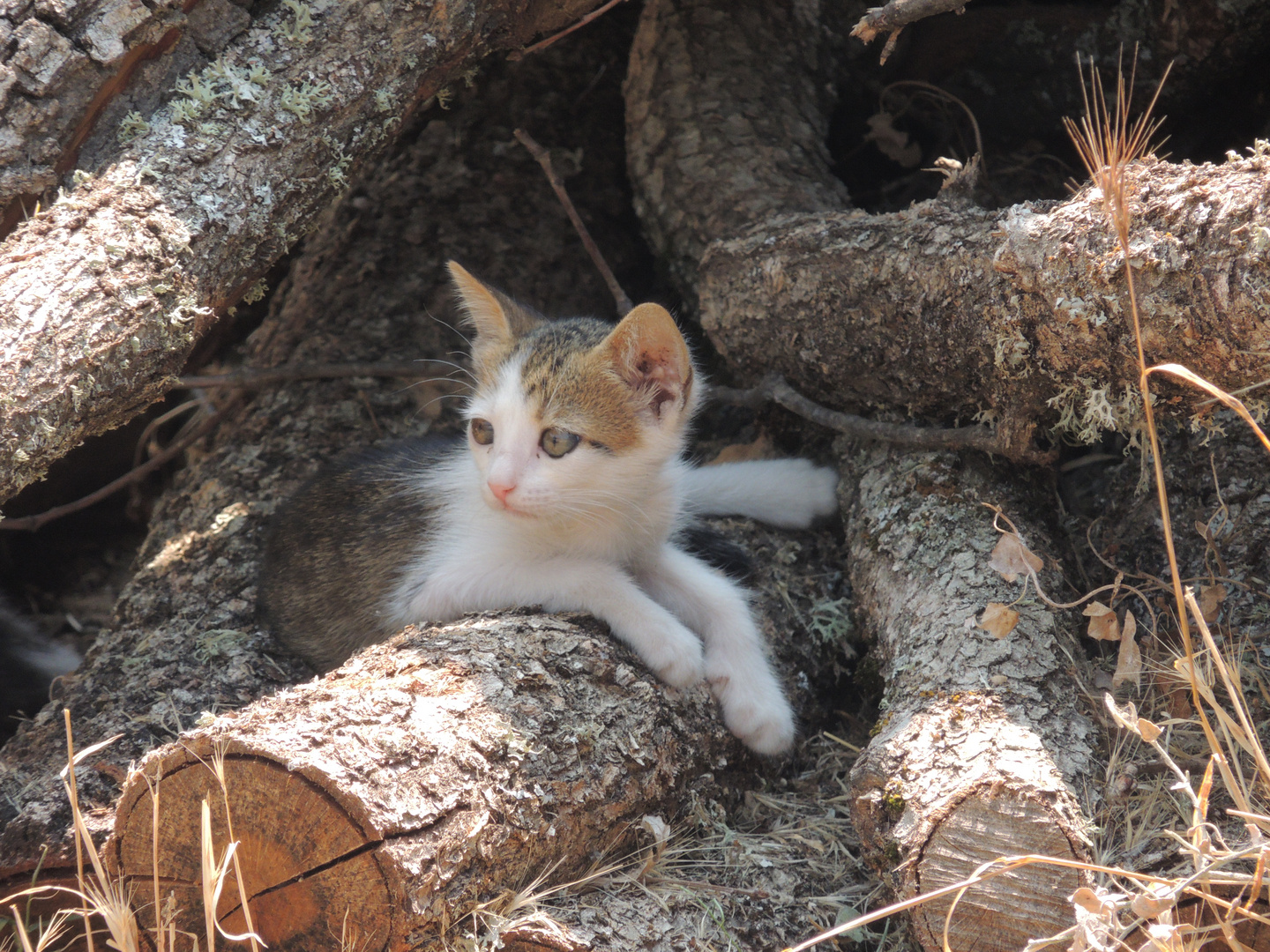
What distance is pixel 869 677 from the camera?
10.1ft

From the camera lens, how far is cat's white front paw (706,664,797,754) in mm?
2812

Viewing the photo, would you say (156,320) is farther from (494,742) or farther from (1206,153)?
(1206,153)

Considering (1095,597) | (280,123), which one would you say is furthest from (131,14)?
(1095,597)

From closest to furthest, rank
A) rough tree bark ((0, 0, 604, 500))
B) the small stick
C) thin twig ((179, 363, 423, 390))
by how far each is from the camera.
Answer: rough tree bark ((0, 0, 604, 500)) → the small stick → thin twig ((179, 363, 423, 390))

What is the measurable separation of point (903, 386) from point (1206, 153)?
211 centimetres

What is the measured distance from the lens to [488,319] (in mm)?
3502

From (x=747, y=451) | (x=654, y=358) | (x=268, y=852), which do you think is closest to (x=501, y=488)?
(x=654, y=358)

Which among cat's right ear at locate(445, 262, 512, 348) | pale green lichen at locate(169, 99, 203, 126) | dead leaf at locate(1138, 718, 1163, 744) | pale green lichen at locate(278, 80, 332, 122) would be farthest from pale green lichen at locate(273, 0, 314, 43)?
dead leaf at locate(1138, 718, 1163, 744)

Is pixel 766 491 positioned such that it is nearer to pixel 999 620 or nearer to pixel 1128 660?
pixel 999 620

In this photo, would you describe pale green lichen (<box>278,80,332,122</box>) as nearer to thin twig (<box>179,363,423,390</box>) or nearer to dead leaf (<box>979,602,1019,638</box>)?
thin twig (<box>179,363,423,390</box>)

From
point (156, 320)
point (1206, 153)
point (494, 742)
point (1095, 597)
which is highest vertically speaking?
point (156, 320)

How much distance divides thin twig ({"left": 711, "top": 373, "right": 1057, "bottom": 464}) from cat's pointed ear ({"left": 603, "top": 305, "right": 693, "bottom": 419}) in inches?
17.4

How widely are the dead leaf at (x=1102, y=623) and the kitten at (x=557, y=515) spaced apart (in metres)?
0.89

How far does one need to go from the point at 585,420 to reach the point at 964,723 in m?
1.44
